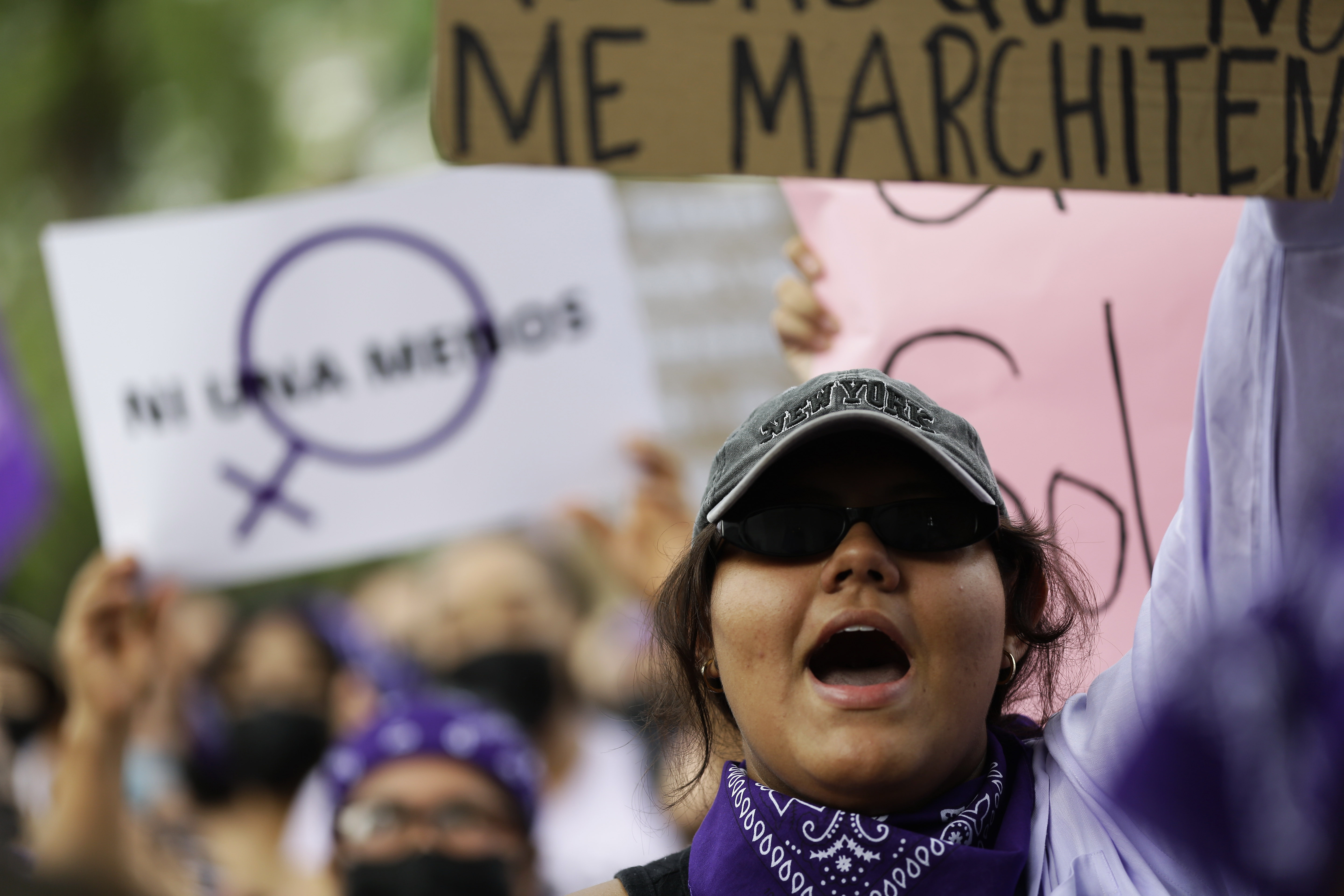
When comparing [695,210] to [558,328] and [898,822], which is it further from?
[898,822]

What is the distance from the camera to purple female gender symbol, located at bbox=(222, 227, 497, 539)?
2.88m

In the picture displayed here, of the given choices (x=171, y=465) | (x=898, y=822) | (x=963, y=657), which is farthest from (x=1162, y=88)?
(x=171, y=465)

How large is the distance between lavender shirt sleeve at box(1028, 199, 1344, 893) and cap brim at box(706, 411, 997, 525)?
19 centimetres

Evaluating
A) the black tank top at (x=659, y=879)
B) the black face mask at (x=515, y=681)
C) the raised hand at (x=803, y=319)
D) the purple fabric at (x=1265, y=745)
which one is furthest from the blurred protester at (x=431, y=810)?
the purple fabric at (x=1265, y=745)

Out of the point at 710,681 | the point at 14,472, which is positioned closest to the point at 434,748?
the point at 14,472

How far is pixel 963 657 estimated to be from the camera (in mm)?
1195

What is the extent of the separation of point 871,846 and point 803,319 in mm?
958

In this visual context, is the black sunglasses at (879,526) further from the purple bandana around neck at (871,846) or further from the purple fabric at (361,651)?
the purple fabric at (361,651)

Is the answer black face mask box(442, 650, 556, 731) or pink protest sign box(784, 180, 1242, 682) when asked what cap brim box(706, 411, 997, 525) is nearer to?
pink protest sign box(784, 180, 1242, 682)

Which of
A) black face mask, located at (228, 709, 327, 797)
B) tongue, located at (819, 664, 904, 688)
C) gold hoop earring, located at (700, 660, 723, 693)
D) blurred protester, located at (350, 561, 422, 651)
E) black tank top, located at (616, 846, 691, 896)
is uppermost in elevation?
tongue, located at (819, 664, 904, 688)

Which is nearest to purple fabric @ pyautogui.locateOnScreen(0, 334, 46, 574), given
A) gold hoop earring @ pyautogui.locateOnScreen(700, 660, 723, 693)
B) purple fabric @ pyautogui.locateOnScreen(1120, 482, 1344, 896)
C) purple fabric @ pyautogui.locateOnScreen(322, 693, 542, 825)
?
purple fabric @ pyautogui.locateOnScreen(322, 693, 542, 825)

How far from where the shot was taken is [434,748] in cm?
271

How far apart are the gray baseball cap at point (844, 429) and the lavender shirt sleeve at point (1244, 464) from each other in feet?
0.61

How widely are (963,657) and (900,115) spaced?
18.2 inches
